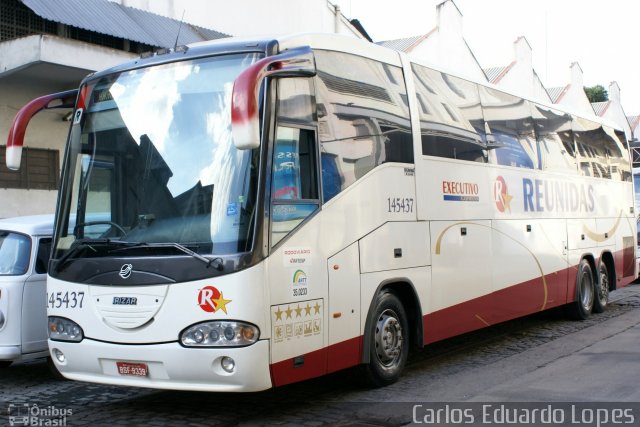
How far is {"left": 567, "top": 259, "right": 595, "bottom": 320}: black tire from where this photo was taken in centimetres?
1298

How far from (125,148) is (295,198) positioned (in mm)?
1552

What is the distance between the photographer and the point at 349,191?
7.35 metres

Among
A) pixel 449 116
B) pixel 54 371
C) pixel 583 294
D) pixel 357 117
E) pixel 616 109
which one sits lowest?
pixel 54 371

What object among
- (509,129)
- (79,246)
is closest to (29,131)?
(509,129)

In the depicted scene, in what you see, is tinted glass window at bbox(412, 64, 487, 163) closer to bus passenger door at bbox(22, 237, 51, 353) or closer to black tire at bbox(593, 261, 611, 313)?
bus passenger door at bbox(22, 237, 51, 353)

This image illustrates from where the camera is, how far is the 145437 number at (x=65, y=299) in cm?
673

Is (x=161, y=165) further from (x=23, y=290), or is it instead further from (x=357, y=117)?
(x=23, y=290)

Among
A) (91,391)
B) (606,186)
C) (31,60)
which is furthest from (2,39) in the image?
(606,186)

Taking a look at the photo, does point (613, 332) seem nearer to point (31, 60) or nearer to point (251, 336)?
point (251, 336)

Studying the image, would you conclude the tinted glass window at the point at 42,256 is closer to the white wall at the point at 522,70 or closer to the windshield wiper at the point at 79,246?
the windshield wiper at the point at 79,246

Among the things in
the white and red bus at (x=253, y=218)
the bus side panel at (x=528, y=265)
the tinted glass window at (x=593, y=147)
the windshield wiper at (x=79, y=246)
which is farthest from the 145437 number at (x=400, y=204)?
the tinted glass window at (x=593, y=147)

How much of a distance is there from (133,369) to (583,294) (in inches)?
357

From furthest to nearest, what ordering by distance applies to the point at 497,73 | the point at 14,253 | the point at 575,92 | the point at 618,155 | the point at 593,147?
the point at 575,92, the point at 497,73, the point at 618,155, the point at 593,147, the point at 14,253

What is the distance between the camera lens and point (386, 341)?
7.87m
